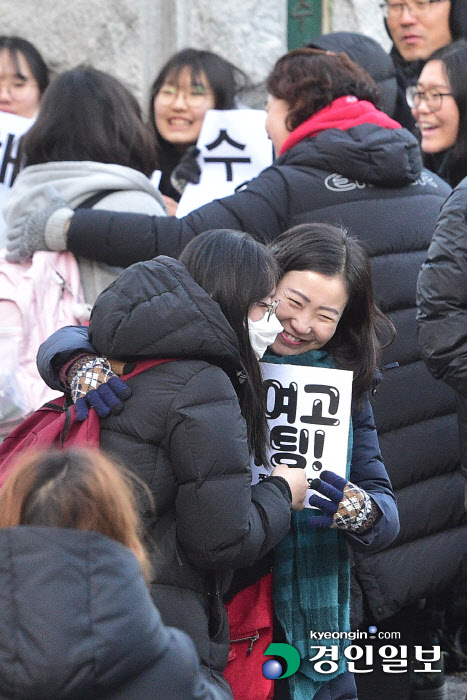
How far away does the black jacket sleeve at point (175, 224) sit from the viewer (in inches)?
133

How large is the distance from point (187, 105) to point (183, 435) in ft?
→ 9.07

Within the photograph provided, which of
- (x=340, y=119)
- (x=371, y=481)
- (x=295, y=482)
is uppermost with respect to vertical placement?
(x=340, y=119)

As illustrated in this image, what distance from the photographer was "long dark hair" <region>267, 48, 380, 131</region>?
3.53 m

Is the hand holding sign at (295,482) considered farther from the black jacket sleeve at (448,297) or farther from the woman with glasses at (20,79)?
the woman with glasses at (20,79)

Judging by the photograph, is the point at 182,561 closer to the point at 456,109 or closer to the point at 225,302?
the point at 225,302

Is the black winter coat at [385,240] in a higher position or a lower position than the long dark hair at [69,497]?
lower

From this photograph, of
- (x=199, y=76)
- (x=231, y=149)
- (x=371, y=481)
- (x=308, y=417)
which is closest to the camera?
(x=308, y=417)

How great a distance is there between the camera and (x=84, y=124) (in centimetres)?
354

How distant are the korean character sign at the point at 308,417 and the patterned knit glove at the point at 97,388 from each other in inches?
18.9

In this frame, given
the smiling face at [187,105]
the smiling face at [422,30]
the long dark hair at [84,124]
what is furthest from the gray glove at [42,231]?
the smiling face at [422,30]

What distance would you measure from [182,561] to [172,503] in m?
0.12

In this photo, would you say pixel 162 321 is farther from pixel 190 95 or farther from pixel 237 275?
pixel 190 95

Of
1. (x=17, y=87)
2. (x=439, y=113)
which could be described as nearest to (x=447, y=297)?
(x=439, y=113)

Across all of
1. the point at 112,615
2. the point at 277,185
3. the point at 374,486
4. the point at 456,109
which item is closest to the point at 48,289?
the point at 277,185
